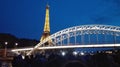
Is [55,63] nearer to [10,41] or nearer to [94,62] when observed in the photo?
[94,62]

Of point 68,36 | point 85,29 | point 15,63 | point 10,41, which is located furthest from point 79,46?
point 15,63

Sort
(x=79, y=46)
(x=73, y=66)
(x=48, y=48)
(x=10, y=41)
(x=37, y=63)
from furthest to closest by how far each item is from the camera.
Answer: (x=10, y=41) < (x=48, y=48) < (x=79, y=46) < (x=37, y=63) < (x=73, y=66)

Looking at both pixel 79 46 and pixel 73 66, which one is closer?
pixel 73 66

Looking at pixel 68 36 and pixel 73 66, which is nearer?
pixel 73 66

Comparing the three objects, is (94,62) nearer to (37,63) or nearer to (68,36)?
(37,63)

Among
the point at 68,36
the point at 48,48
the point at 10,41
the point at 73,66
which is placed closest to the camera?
the point at 73,66

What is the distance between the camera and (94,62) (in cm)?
809

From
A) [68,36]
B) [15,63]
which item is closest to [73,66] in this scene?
[15,63]

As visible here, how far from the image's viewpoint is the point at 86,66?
7.95 meters

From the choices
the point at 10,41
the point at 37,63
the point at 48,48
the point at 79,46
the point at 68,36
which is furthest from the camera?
the point at 10,41

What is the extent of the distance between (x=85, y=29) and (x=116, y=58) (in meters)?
63.4

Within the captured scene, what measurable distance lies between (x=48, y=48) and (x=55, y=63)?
64.5 m

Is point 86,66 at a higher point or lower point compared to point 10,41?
lower

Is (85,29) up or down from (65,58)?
up
